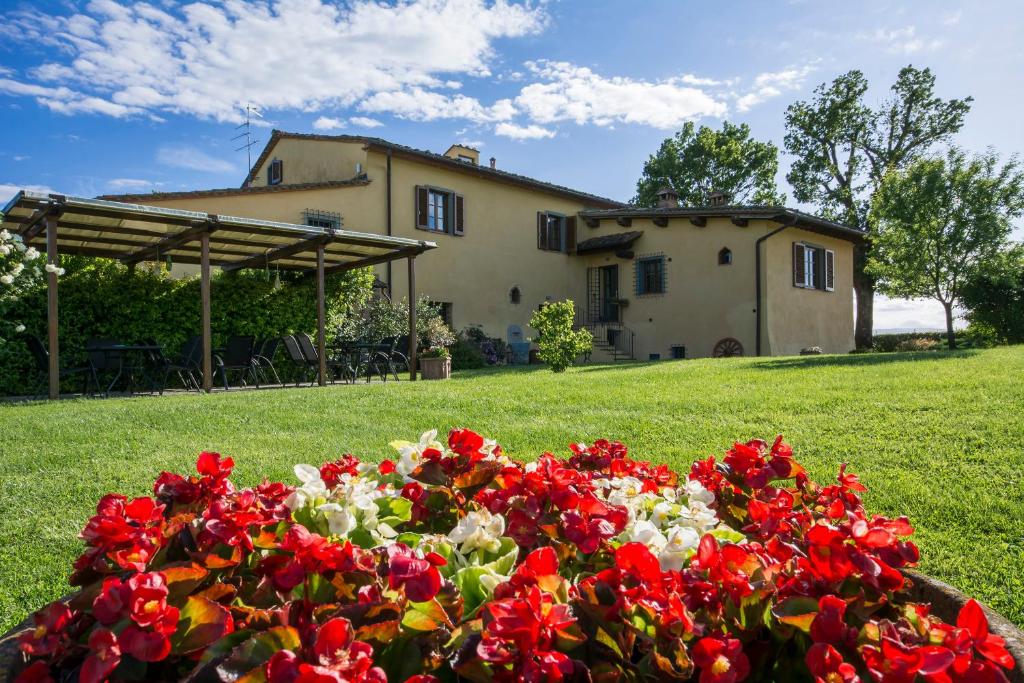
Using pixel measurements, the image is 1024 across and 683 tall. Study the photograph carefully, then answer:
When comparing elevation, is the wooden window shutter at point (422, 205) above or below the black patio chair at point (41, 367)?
above

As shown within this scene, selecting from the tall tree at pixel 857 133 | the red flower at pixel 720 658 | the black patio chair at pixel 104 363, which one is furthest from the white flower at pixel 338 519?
the tall tree at pixel 857 133

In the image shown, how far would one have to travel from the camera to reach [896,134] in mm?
27281

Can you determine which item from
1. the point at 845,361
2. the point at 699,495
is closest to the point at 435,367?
the point at 845,361

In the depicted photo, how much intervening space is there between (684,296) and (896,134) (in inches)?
631

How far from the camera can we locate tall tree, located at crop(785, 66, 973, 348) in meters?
26.6

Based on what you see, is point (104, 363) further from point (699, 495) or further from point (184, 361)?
point (699, 495)

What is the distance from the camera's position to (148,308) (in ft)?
35.4

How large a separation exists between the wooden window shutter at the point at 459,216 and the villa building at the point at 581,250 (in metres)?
0.04

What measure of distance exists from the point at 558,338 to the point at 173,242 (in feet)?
21.1

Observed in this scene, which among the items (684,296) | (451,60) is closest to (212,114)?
(451,60)

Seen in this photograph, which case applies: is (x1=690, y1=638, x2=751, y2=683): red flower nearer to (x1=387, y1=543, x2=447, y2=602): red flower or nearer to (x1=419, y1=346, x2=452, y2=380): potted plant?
(x1=387, y1=543, x2=447, y2=602): red flower

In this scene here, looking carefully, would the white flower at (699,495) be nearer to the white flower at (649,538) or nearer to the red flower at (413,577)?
the white flower at (649,538)

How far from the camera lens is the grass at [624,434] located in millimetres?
2953

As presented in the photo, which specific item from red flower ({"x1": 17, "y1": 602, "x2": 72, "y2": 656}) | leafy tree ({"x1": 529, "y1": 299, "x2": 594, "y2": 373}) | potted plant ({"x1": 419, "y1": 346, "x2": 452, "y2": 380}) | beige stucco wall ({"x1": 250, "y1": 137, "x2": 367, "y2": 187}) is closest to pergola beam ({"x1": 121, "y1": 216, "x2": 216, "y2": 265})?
potted plant ({"x1": 419, "y1": 346, "x2": 452, "y2": 380})
